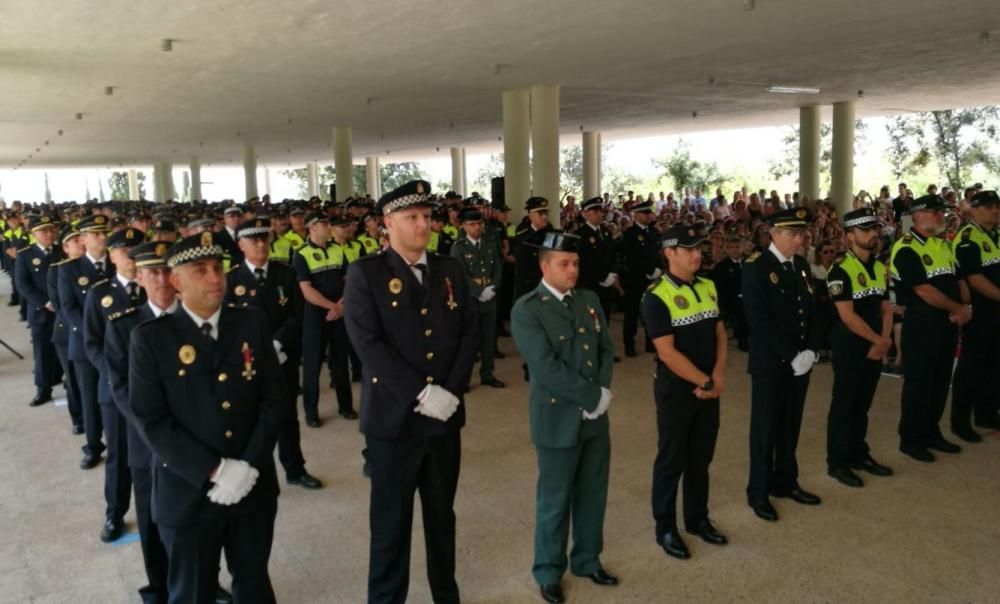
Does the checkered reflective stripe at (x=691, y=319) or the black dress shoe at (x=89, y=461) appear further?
the black dress shoe at (x=89, y=461)

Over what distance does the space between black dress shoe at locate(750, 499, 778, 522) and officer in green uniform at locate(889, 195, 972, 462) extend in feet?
5.62

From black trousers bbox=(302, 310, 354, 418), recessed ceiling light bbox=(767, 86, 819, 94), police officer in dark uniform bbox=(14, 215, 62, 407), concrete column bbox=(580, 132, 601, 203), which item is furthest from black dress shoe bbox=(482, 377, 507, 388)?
concrete column bbox=(580, 132, 601, 203)

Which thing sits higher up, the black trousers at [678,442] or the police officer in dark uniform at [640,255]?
the police officer in dark uniform at [640,255]

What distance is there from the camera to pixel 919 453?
5504 millimetres

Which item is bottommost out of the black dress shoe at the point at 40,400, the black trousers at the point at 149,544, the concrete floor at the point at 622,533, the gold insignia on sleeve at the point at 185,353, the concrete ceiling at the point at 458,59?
the concrete floor at the point at 622,533

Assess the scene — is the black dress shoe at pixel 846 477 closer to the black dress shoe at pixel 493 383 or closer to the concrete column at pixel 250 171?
the black dress shoe at pixel 493 383

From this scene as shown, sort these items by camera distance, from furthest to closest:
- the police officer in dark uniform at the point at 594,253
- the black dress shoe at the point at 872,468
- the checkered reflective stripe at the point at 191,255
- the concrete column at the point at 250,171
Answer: the concrete column at the point at 250,171
the police officer in dark uniform at the point at 594,253
the black dress shoe at the point at 872,468
the checkered reflective stripe at the point at 191,255

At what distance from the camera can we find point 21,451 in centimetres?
618

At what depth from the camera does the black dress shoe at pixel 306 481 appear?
17.0ft

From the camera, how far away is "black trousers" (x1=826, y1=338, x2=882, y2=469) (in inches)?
199

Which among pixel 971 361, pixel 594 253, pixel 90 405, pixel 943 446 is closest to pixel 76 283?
pixel 90 405

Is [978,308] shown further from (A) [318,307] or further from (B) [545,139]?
(B) [545,139]

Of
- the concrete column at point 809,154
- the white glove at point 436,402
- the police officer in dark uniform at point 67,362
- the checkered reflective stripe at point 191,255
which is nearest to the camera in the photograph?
the checkered reflective stripe at point 191,255

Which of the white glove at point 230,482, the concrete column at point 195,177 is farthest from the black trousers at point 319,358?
the concrete column at point 195,177
